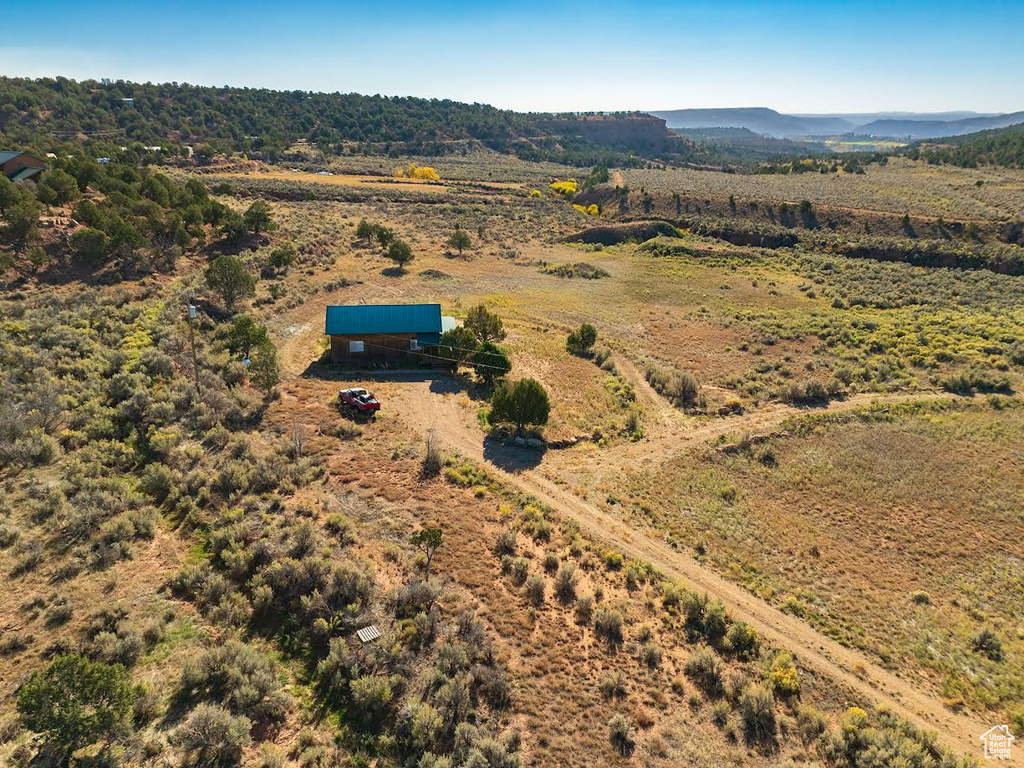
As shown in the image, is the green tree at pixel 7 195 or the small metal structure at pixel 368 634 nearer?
the small metal structure at pixel 368 634

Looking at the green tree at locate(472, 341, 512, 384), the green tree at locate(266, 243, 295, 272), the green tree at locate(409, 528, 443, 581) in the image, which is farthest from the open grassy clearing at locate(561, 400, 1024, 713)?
the green tree at locate(266, 243, 295, 272)

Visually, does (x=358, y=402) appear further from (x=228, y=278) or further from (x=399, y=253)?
(x=399, y=253)

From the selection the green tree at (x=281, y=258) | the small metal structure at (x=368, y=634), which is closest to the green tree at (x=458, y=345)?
the small metal structure at (x=368, y=634)

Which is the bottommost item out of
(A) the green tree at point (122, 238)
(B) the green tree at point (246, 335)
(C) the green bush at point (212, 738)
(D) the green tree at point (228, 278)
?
(C) the green bush at point (212, 738)

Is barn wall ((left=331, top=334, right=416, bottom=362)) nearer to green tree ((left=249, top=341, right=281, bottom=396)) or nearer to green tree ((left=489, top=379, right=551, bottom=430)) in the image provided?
green tree ((left=249, top=341, right=281, bottom=396))

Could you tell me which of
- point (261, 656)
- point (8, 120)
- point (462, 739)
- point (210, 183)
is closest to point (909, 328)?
point (462, 739)

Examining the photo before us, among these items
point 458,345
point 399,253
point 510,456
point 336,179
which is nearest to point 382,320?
point 458,345

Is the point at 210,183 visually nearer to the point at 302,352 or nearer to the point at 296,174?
the point at 296,174

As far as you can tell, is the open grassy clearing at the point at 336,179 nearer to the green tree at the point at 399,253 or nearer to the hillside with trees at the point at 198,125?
the hillside with trees at the point at 198,125
